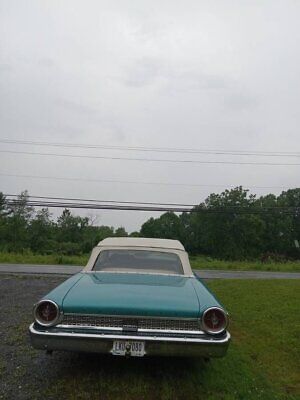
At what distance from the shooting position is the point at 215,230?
77.3 metres

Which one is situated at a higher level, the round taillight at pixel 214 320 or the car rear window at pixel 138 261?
the car rear window at pixel 138 261

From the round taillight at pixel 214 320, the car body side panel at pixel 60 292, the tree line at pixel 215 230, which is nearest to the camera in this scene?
the round taillight at pixel 214 320

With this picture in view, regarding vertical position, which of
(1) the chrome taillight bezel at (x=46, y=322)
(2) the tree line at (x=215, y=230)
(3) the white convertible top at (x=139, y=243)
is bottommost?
(1) the chrome taillight bezel at (x=46, y=322)

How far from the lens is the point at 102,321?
400 centimetres

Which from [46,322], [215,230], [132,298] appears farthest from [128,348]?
[215,230]

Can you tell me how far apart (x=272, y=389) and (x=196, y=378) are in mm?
749

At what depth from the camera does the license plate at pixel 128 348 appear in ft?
12.8

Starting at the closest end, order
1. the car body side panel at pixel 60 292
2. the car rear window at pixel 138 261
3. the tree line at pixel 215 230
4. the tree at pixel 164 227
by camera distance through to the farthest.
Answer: the car body side panel at pixel 60 292 < the car rear window at pixel 138 261 < the tree line at pixel 215 230 < the tree at pixel 164 227

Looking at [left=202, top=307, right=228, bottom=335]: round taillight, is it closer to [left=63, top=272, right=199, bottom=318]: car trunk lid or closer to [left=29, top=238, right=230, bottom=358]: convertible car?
[left=29, top=238, right=230, bottom=358]: convertible car

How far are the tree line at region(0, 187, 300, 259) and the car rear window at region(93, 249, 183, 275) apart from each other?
6364 centimetres

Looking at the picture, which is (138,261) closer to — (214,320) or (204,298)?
(204,298)

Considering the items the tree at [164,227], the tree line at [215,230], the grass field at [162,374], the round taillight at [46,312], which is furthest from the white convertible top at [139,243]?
the tree at [164,227]

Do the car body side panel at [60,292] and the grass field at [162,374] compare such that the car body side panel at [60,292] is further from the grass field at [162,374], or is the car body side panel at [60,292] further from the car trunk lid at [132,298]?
the grass field at [162,374]

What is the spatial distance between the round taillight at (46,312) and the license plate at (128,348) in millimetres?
627
